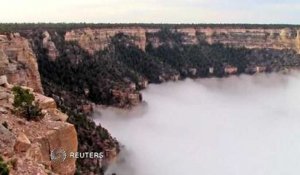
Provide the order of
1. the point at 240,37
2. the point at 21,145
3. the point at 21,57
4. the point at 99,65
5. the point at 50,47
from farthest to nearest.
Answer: the point at 240,37
the point at 99,65
the point at 50,47
the point at 21,57
the point at 21,145

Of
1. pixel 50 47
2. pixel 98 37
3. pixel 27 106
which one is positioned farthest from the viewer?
pixel 98 37

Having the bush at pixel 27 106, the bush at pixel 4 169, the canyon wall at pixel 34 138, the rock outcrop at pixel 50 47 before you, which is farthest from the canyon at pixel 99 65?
the bush at pixel 4 169

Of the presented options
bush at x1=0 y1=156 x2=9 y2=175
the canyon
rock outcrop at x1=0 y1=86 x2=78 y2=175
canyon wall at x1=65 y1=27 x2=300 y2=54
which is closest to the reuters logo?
rock outcrop at x1=0 y1=86 x2=78 y2=175

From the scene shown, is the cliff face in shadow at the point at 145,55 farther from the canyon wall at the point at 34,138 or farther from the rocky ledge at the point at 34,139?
the rocky ledge at the point at 34,139

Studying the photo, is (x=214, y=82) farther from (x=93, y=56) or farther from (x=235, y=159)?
(x=235, y=159)

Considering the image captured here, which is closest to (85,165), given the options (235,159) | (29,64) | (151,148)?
(29,64)

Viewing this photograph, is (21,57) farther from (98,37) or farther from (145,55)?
(145,55)

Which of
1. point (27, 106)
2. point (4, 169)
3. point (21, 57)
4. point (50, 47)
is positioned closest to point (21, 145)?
point (4, 169)
